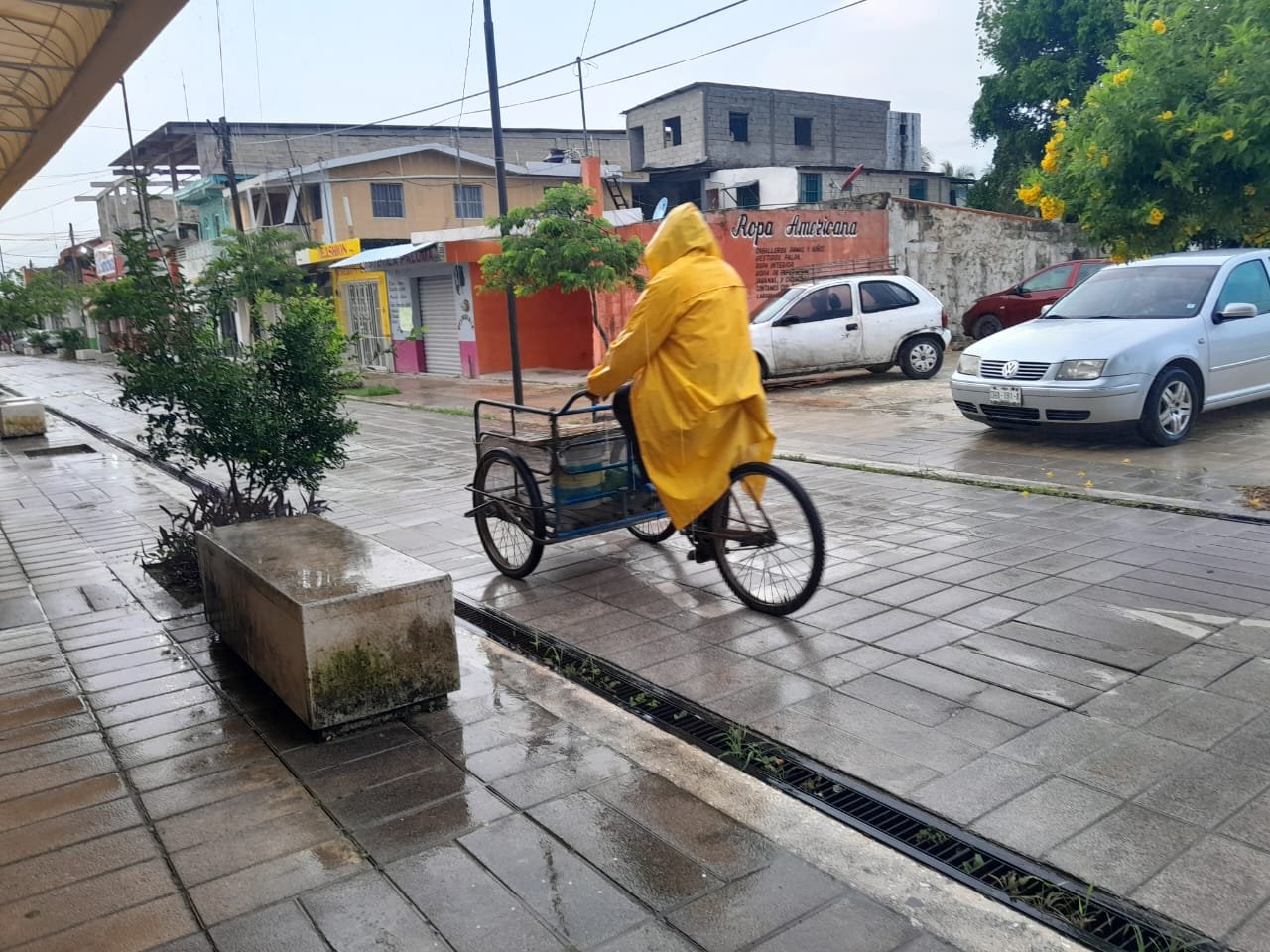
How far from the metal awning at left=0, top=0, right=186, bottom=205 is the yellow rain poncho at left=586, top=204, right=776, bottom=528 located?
9.41 feet

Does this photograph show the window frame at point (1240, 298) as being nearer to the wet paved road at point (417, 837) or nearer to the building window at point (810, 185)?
the wet paved road at point (417, 837)

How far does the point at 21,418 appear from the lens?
48.0ft

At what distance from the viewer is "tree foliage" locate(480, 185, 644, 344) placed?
14.2 meters

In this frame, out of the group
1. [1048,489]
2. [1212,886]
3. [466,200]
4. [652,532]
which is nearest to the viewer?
[1212,886]

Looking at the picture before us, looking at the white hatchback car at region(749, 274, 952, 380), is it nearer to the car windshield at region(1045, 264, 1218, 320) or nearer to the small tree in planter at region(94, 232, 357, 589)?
the car windshield at region(1045, 264, 1218, 320)

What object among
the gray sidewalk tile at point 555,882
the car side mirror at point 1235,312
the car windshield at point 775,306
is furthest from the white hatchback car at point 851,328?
the gray sidewalk tile at point 555,882

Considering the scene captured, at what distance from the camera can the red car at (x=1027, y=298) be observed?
16781 mm

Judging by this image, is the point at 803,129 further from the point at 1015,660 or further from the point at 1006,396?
the point at 1015,660

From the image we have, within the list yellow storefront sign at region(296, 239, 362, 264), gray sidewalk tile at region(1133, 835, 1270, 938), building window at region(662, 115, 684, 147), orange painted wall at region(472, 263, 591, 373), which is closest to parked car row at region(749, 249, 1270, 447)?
gray sidewalk tile at region(1133, 835, 1270, 938)

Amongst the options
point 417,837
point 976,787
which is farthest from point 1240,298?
point 417,837

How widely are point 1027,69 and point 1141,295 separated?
2562 cm

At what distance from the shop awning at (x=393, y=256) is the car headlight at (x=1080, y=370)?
1454cm

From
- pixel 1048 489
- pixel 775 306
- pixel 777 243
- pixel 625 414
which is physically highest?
pixel 777 243

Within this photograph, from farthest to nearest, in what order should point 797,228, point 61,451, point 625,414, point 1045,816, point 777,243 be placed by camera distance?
point 797,228, point 777,243, point 61,451, point 625,414, point 1045,816
